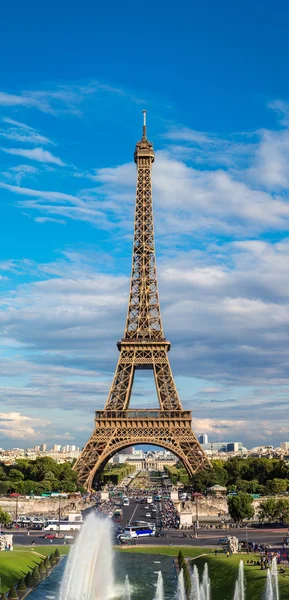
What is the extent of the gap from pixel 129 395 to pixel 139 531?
34.0 m

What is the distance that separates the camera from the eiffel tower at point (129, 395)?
99500 mm

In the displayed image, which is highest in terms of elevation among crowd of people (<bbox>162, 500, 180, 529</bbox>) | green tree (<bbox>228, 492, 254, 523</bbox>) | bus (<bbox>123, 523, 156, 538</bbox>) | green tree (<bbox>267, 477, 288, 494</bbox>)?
green tree (<bbox>267, 477, 288, 494</bbox>)

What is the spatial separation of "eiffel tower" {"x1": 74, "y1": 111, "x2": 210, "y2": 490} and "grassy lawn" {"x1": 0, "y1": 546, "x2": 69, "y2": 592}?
38.6 metres

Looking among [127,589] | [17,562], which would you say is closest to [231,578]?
[127,589]

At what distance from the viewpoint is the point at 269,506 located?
8062 cm

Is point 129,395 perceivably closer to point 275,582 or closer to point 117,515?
point 117,515

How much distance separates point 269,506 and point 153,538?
54.6ft

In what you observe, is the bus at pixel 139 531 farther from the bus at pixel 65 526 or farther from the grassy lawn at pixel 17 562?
the grassy lawn at pixel 17 562

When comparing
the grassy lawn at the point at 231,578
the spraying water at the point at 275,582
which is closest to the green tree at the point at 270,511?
the grassy lawn at the point at 231,578

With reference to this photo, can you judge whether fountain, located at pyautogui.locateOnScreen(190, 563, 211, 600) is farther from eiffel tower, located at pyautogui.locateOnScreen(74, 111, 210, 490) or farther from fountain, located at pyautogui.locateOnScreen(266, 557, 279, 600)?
eiffel tower, located at pyautogui.locateOnScreen(74, 111, 210, 490)

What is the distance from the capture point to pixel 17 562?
172 feet

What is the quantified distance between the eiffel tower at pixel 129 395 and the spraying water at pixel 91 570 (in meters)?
44.5

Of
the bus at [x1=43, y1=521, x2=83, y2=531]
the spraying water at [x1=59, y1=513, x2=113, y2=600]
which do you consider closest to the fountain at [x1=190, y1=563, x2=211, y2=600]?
the spraying water at [x1=59, y1=513, x2=113, y2=600]

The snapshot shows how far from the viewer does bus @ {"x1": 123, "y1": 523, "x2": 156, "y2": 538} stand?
234 ft
